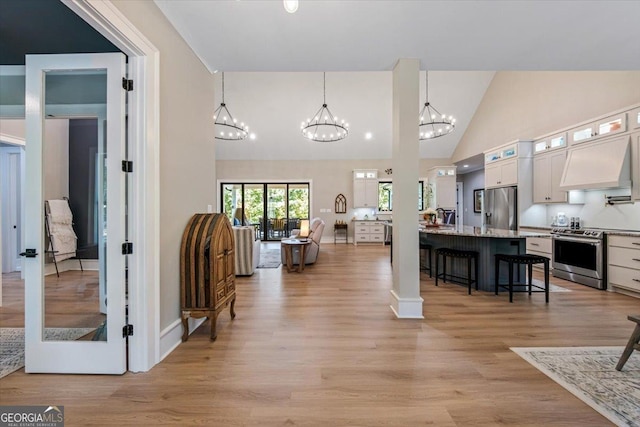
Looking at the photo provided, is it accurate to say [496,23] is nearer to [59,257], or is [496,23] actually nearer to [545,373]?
[545,373]

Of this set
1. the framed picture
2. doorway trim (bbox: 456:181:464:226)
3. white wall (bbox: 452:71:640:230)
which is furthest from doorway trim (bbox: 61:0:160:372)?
doorway trim (bbox: 456:181:464:226)

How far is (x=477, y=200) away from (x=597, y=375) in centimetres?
889

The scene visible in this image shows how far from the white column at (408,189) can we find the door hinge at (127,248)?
256 centimetres

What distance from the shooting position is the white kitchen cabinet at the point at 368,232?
9680mm

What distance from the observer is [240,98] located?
816cm

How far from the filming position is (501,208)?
6.39m

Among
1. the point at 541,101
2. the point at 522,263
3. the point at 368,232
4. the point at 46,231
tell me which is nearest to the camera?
the point at 46,231

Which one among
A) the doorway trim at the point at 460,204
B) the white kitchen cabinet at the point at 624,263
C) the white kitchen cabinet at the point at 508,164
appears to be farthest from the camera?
the doorway trim at the point at 460,204

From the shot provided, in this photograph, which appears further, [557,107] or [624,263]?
[557,107]

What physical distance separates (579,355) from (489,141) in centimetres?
673

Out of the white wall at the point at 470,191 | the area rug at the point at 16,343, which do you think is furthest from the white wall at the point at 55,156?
the white wall at the point at 470,191

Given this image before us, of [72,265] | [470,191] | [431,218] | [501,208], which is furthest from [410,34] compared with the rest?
[470,191]

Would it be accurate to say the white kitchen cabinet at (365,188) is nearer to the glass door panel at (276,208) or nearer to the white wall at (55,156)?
the glass door panel at (276,208)

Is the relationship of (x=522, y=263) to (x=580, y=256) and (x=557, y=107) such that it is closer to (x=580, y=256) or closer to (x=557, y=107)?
(x=580, y=256)
